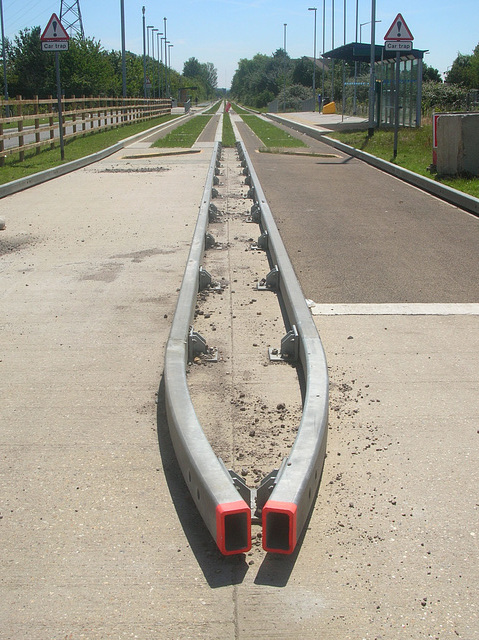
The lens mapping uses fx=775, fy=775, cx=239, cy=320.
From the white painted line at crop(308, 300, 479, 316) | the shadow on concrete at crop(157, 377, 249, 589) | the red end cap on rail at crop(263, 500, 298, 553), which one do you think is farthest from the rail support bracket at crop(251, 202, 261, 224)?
the red end cap on rail at crop(263, 500, 298, 553)

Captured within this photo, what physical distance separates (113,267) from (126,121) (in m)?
38.5

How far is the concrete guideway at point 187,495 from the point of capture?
276cm

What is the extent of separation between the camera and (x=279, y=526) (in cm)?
305

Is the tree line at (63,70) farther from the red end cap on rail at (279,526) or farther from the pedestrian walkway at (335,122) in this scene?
the red end cap on rail at (279,526)

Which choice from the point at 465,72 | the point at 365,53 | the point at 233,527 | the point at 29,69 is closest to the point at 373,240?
the point at 233,527

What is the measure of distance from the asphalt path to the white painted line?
16 cm

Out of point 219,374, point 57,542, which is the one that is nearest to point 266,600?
point 57,542

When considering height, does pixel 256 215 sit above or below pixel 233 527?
above

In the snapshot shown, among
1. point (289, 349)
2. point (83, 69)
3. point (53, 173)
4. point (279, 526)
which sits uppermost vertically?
point (83, 69)

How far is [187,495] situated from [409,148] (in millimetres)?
20077

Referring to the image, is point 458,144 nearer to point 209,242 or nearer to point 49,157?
point 209,242

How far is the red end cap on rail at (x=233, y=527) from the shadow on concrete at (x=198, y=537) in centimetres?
6

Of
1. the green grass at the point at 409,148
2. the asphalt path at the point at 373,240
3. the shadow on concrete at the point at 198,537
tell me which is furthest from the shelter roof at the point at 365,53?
the shadow on concrete at the point at 198,537

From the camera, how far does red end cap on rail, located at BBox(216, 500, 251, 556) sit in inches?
117
